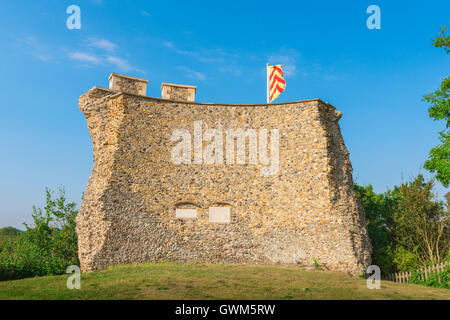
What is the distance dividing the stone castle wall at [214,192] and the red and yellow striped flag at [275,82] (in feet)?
7.20

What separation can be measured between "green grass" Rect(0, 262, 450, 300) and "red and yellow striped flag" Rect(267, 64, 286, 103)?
978cm

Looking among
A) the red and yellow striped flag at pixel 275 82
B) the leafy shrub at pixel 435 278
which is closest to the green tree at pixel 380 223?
the leafy shrub at pixel 435 278

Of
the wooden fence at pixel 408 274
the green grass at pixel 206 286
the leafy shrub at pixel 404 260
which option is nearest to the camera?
the green grass at pixel 206 286

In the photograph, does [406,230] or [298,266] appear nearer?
[298,266]

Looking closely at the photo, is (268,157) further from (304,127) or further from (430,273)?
(430,273)

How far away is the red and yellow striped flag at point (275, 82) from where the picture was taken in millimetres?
19172

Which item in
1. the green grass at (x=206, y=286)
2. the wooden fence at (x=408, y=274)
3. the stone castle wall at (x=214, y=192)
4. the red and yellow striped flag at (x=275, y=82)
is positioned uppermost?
the red and yellow striped flag at (x=275, y=82)

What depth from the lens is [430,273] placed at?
51.4 feet

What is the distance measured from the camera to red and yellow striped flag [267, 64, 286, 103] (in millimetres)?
19172

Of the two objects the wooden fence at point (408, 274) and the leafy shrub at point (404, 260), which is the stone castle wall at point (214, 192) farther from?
the leafy shrub at point (404, 260)

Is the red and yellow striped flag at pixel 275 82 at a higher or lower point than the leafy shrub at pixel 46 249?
higher

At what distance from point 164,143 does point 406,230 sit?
1439 cm

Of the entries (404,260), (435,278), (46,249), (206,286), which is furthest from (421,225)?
(46,249)
